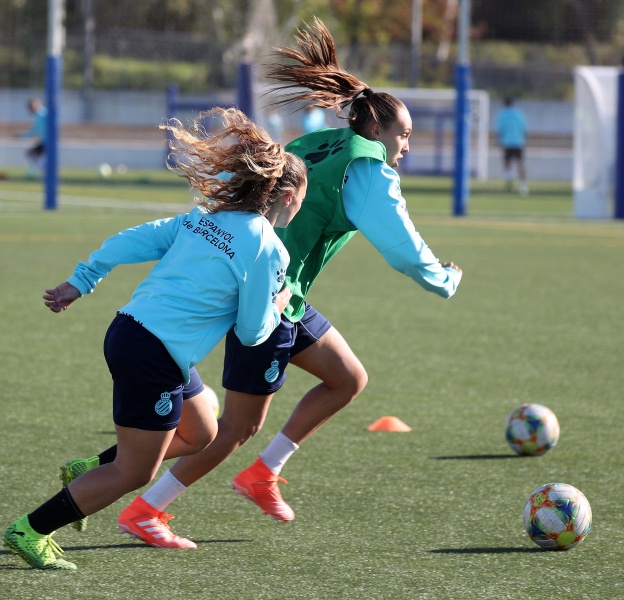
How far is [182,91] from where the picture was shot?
127ft

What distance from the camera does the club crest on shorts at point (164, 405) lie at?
415cm

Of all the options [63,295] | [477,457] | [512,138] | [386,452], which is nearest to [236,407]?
[63,295]

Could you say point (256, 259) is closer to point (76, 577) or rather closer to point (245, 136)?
point (245, 136)

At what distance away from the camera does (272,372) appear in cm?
479

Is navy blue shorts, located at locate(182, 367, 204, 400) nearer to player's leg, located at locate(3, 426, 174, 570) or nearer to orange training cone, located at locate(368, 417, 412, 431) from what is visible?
player's leg, located at locate(3, 426, 174, 570)

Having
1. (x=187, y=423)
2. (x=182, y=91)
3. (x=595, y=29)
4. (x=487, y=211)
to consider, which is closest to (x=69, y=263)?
(x=187, y=423)

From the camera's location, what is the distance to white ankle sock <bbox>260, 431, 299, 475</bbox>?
5191 mm

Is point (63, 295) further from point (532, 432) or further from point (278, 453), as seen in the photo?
point (532, 432)

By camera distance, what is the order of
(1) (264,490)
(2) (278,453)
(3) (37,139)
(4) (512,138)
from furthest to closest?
1. (4) (512,138)
2. (3) (37,139)
3. (2) (278,453)
4. (1) (264,490)

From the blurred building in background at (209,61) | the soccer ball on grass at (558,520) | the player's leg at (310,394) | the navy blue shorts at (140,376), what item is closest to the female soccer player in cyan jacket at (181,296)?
the navy blue shorts at (140,376)

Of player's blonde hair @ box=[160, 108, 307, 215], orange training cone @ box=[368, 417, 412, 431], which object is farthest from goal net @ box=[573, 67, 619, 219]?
player's blonde hair @ box=[160, 108, 307, 215]

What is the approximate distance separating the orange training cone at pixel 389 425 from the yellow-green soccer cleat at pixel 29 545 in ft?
9.02

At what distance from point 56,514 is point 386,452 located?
2.38 m

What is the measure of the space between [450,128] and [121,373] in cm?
3895
